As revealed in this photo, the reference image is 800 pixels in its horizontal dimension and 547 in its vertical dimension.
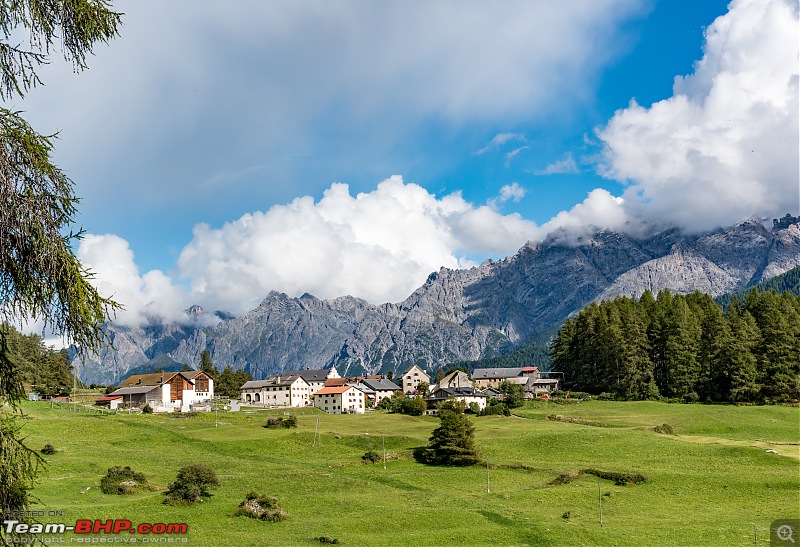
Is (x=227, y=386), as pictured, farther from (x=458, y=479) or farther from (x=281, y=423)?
(x=458, y=479)

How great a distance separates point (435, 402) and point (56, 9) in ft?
441

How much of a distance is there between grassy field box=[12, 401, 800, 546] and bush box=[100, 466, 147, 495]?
44.2 inches

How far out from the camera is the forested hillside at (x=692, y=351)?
4793 inches

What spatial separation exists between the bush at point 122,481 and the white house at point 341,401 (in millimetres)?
86250

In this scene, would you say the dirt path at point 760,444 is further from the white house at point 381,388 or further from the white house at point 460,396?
the white house at point 381,388

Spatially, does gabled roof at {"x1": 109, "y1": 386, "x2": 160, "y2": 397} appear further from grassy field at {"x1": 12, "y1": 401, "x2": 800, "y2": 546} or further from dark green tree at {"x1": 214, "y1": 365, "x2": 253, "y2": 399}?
dark green tree at {"x1": 214, "y1": 365, "x2": 253, "y2": 399}

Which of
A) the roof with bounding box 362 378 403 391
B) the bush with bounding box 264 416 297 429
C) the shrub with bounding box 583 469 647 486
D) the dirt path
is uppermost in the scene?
the roof with bounding box 362 378 403 391

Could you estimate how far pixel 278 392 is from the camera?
586 feet

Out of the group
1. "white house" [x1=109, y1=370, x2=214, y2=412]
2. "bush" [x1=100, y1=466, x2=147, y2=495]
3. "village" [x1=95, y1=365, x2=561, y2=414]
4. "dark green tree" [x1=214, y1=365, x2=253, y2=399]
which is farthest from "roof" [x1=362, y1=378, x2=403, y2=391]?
"bush" [x1=100, y1=466, x2=147, y2=495]

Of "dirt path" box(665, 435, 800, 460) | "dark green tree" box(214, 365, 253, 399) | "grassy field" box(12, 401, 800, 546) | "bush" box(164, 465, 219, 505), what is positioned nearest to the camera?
"grassy field" box(12, 401, 800, 546)

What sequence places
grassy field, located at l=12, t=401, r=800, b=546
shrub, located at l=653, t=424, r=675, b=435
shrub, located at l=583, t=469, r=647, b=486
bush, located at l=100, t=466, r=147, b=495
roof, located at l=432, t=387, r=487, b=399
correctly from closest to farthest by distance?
grassy field, located at l=12, t=401, r=800, b=546 < bush, located at l=100, t=466, r=147, b=495 < shrub, located at l=583, t=469, r=647, b=486 < shrub, located at l=653, t=424, r=675, b=435 < roof, located at l=432, t=387, r=487, b=399

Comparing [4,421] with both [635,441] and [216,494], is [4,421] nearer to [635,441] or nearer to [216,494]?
[216,494]

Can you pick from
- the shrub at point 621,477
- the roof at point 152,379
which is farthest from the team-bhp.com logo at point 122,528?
the roof at point 152,379

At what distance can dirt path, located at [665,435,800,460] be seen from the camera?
7431 cm
